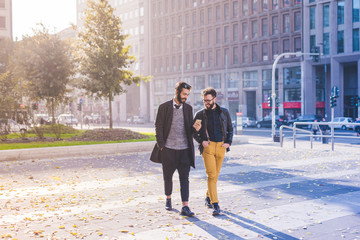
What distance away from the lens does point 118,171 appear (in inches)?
462

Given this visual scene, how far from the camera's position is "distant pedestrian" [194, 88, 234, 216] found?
6.60 metres

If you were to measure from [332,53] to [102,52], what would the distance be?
34528mm

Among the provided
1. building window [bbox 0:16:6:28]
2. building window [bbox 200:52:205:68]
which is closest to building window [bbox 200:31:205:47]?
building window [bbox 200:52:205:68]

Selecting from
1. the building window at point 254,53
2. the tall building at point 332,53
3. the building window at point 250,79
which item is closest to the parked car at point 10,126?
the tall building at point 332,53

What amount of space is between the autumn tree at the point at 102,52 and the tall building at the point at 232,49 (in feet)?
95.0

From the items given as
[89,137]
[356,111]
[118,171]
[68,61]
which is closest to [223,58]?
[356,111]

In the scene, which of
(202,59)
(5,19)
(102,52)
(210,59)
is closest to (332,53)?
(210,59)

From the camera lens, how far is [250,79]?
58969 millimetres

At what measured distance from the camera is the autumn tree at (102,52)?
76.0 feet

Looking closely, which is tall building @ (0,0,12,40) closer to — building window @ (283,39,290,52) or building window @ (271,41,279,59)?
building window @ (271,41,279,59)

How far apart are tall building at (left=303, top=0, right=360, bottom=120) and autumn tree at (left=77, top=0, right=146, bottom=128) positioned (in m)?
30.5

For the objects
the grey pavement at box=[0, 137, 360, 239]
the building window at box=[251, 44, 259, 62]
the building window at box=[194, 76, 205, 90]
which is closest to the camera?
the grey pavement at box=[0, 137, 360, 239]

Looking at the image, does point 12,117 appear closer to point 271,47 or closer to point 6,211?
point 6,211

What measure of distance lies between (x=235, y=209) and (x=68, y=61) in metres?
24.0
